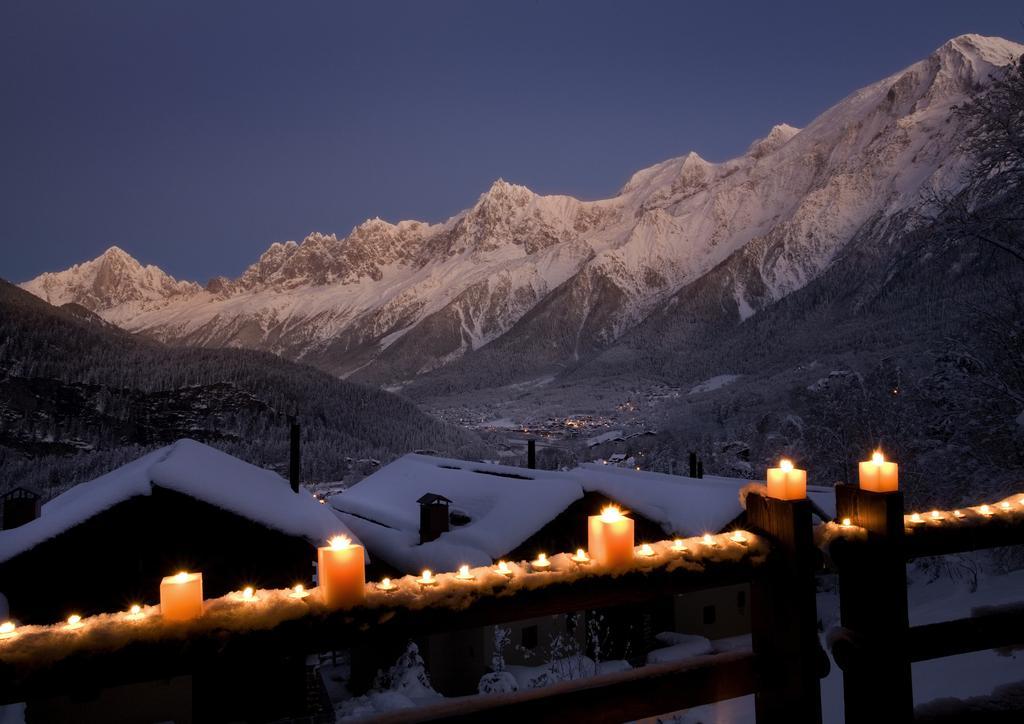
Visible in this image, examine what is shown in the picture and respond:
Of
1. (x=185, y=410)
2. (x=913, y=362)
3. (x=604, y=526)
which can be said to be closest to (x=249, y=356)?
(x=185, y=410)

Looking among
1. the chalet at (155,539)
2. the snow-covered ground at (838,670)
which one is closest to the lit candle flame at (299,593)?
the snow-covered ground at (838,670)

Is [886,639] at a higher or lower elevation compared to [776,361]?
lower

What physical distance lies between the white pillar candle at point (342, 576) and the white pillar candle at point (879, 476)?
2.28 metres

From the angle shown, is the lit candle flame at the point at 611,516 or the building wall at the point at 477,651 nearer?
the lit candle flame at the point at 611,516

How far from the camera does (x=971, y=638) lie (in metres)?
3.51

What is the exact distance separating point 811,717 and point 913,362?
37323mm

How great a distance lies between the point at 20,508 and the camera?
1523cm

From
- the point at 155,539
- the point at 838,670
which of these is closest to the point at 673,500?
the point at 838,670

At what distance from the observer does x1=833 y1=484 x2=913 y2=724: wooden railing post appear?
122 inches

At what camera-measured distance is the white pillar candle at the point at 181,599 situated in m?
2.34

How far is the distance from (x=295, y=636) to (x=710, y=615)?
19.8 metres

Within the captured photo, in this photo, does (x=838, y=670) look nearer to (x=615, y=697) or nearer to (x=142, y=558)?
(x=615, y=697)

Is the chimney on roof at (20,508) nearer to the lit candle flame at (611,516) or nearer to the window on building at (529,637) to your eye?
the window on building at (529,637)

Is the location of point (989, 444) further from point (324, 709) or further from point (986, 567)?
point (324, 709)
